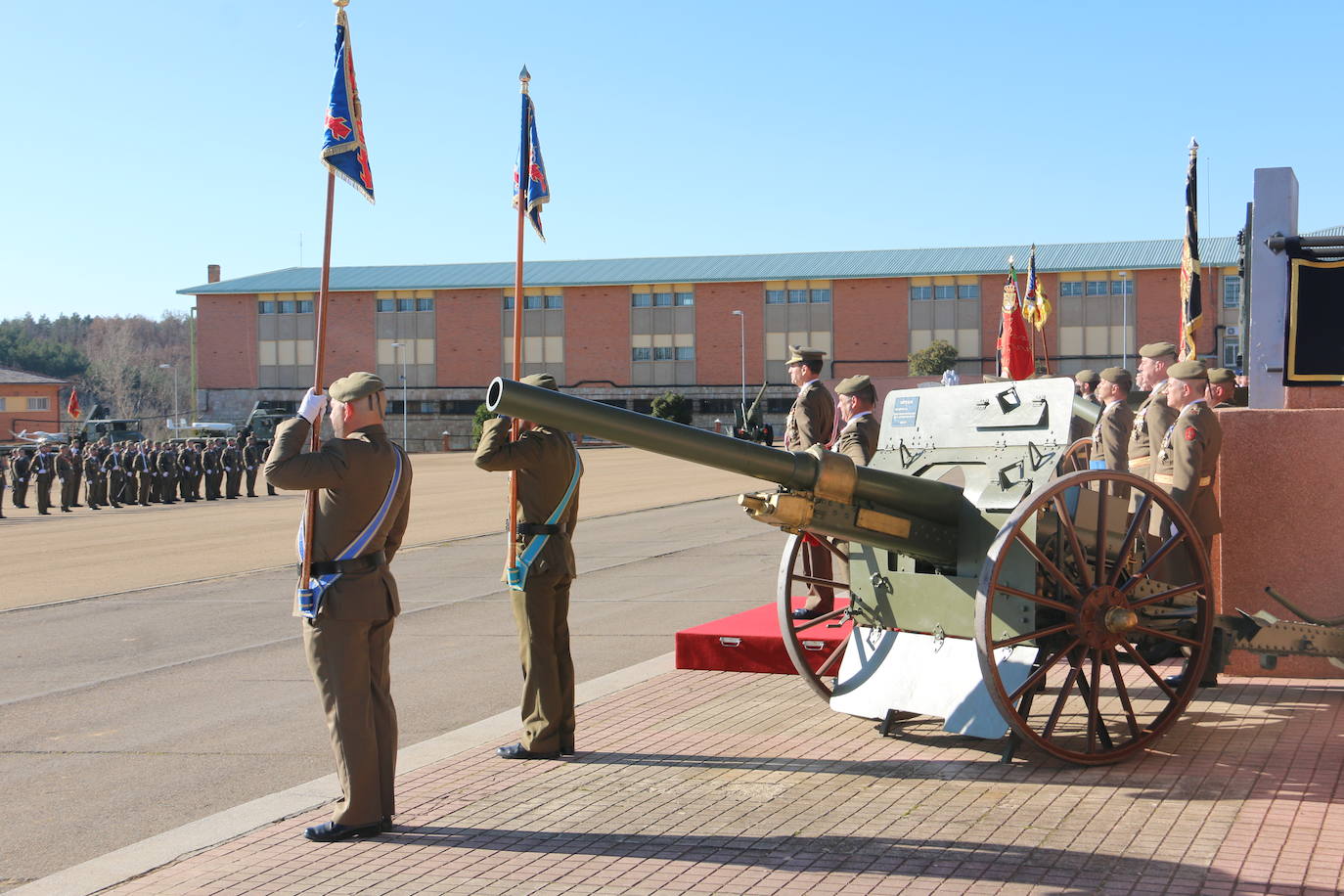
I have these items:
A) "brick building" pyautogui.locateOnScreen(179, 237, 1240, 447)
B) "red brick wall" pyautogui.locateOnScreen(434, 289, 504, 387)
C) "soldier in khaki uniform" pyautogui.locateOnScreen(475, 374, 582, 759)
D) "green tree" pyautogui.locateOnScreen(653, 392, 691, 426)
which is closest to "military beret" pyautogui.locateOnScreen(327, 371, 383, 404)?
"soldier in khaki uniform" pyautogui.locateOnScreen(475, 374, 582, 759)

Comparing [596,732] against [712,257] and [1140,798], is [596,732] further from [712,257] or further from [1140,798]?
[712,257]

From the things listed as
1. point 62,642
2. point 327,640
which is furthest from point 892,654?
point 62,642

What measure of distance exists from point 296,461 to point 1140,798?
3.92 meters

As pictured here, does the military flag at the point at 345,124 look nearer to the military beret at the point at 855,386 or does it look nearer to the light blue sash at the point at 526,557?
the light blue sash at the point at 526,557

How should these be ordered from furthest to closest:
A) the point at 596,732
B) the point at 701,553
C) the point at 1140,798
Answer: the point at 701,553 → the point at 596,732 → the point at 1140,798

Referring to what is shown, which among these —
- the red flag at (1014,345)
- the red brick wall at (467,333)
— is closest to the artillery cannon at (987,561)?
the red flag at (1014,345)

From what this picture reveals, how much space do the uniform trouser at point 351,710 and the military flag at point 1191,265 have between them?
290 inches

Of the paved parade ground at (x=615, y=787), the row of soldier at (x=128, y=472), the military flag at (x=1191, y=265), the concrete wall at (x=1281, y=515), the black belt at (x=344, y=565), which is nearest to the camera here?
the paved parade ground at (x=615, y=787)

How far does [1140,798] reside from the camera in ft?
19.4

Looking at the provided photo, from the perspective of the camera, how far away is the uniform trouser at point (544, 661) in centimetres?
679

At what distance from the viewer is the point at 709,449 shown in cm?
587

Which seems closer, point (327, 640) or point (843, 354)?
point (327, 640)

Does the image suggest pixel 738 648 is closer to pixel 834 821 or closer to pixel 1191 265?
pixel 834 821

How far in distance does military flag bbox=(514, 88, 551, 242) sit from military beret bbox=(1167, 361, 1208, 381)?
12.5 ft
